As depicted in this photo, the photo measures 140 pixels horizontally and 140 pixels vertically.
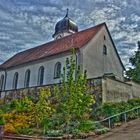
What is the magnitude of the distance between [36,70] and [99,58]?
8.08 m

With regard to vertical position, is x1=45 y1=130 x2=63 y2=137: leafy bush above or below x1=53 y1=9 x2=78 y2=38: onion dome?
below

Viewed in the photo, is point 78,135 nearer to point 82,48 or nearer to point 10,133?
point 10,133

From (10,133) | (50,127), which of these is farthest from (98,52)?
(10,133)

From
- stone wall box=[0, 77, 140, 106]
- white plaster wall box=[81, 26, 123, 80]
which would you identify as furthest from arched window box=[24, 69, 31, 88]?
white plaster wall box=[81, 26, 123, 80]

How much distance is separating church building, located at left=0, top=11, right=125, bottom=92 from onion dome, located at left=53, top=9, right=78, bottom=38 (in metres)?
9.73

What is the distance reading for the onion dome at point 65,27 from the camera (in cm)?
3988

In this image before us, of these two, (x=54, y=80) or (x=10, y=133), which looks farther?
(x=54, y=80)

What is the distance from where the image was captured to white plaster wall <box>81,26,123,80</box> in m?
24.4

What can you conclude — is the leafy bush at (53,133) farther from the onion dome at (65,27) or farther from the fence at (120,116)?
the onion dome at (65,27)

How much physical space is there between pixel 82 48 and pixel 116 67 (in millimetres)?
7347

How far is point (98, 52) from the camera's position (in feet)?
86.3

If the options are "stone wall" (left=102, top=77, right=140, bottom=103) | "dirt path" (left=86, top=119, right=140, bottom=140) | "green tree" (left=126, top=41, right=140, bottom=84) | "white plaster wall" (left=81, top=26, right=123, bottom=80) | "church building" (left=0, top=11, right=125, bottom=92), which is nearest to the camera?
"dirt path" (left=86, top=119, right=140, bottom=140)

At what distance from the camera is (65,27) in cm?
4006

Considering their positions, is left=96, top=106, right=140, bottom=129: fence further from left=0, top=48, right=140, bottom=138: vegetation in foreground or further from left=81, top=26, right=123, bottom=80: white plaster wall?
left=81, top=26, right=123, bottom=80: white plaster wall
